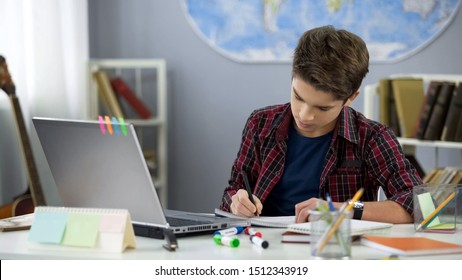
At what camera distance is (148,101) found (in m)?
4.31

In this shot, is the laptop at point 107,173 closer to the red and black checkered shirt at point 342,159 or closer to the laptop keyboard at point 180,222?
the laptop keyboard at point 180,222

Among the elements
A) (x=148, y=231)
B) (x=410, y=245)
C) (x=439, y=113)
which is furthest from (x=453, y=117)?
(x=148, y=231)

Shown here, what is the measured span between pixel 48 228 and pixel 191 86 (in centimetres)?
270

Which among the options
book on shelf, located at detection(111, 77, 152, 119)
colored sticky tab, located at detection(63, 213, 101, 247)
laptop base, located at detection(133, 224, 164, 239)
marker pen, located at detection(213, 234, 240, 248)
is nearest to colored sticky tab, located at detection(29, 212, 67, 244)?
colored sticky tab, located at detection(63, 213, 101, 247)

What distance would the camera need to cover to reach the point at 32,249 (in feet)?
5.19

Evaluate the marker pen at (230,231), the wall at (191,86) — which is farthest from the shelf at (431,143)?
the marker pen at (230,231)

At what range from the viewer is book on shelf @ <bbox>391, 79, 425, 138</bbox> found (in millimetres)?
3375

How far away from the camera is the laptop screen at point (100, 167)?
156 cm

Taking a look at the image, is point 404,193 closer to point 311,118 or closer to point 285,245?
point 311,118

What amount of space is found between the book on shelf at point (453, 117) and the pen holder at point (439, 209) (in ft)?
5.15

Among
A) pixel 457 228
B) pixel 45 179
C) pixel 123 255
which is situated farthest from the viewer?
pixel 45 179

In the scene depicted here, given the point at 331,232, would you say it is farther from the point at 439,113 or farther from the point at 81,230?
the point at 439,113

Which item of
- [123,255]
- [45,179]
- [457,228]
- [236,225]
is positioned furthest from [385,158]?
[45,179]

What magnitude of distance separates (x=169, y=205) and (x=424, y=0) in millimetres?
1710
